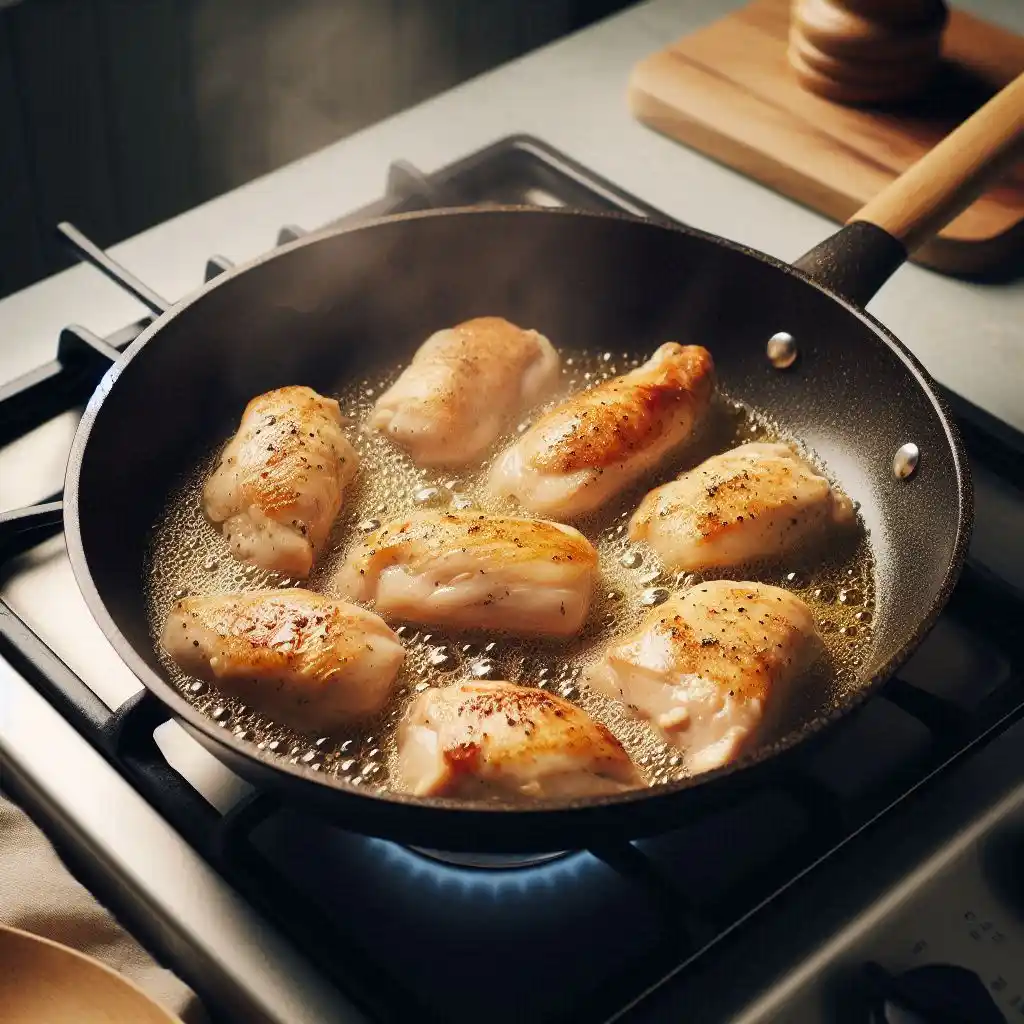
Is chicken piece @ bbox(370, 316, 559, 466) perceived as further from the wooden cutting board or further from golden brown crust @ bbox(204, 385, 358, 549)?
the wooden cutting board

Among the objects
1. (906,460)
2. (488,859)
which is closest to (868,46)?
(906,460)

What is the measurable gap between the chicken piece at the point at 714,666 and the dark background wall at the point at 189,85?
1216 millimetres

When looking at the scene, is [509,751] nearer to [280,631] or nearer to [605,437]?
[280,631]

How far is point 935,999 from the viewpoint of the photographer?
76 cm

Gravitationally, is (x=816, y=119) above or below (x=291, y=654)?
above

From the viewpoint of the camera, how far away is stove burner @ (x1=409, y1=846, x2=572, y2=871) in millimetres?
929

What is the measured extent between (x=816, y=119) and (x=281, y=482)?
34.1 inches

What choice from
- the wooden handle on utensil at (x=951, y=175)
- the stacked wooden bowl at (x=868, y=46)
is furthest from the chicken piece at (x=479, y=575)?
Answer: the stacked wooden bowl at (x=868, y=46)

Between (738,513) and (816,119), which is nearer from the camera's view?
(738,513)

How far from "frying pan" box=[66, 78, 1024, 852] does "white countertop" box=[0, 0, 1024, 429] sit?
0.19 metres

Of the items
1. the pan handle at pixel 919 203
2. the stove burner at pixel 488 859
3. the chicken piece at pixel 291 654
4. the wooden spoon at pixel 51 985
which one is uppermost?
→ the pan handle at pixel 919 203

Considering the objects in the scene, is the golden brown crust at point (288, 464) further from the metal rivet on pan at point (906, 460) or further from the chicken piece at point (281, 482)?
the metal rivet on pan at point (906, 460)

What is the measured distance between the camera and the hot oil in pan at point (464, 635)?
3.18 feet

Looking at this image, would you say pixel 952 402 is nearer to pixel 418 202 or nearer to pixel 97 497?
pixel 418 202
